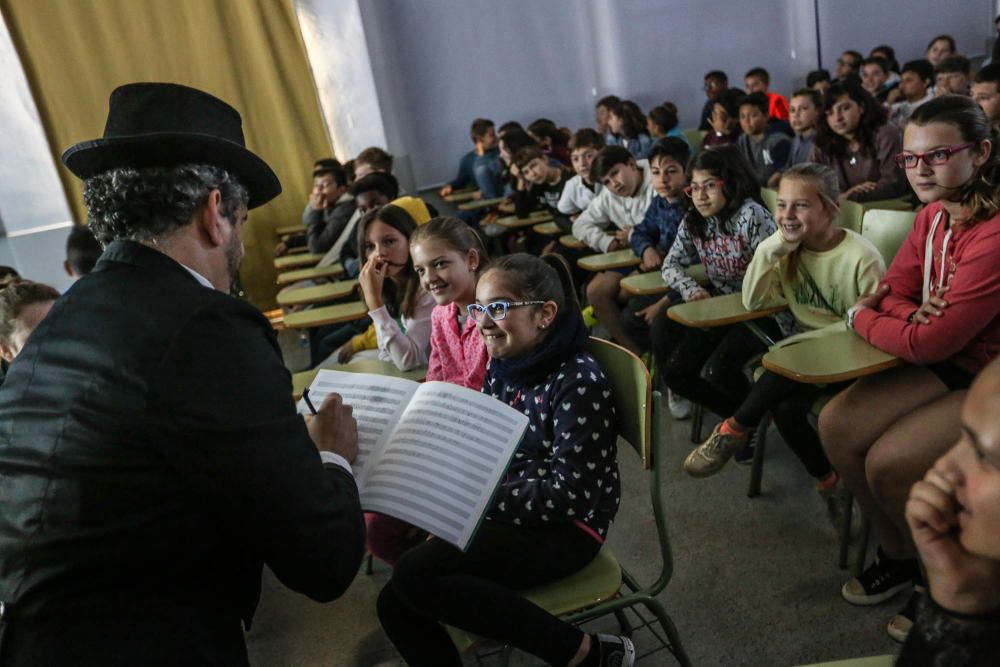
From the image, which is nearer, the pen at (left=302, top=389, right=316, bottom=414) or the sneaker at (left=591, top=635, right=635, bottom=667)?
the pen at (left=302, top=389, right=316, bottom=414)

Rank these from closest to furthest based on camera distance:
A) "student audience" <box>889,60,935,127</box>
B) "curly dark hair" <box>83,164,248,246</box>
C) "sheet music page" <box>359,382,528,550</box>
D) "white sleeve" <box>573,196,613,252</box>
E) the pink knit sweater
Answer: "curly dark hair" <box>83,164,248,246</box>
"sheet music page" <box>359,382,528,550</box>
the pink knit sweater
"white sleeve" <box>573,196,613,252</box>
"student audience" <box>889,60,935,127</box>

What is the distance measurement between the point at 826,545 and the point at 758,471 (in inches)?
13.4

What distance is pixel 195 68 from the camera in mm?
6078

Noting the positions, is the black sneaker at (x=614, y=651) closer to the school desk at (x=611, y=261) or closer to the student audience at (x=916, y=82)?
the school desk at (x=611, y=261)

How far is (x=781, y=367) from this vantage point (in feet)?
5.63

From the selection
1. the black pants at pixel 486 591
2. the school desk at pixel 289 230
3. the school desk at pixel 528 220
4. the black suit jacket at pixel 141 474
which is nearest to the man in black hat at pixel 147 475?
the black suit jacket at pixel 141 474

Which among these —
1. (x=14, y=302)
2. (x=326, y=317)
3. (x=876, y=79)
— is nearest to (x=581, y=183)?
(x=326, y=317)

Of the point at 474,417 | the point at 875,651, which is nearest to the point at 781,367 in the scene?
the point at 875,651

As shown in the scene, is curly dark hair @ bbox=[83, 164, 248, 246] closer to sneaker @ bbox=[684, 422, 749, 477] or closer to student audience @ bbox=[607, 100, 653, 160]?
sneaker @ bbox=[684, 422, 749, 477]

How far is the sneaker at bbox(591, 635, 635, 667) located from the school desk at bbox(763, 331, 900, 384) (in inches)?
27.5

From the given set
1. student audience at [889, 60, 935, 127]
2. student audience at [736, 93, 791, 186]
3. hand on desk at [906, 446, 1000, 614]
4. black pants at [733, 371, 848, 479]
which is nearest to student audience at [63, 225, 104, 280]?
black pants at [733, 371, 848, 479]

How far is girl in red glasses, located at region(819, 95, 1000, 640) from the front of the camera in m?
1.60

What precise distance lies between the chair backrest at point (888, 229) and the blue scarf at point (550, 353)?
3.93 ft

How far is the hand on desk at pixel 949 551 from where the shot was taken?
2.08 ft
